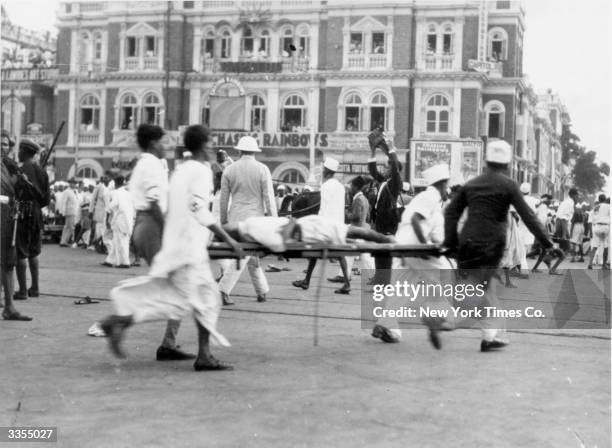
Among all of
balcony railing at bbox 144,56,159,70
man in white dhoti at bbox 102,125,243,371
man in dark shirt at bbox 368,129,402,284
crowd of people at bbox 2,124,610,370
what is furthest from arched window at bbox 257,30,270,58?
man in white dhoti at bbox 102,125,243,371

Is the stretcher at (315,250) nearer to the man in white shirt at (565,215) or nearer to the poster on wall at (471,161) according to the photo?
the man in white shirt at (565,215)

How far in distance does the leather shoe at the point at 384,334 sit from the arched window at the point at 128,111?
139ft

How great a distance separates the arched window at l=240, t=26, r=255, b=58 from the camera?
47.2m

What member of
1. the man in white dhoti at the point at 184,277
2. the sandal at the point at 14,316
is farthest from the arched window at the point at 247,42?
the man in white dhoti at the point at 184,277

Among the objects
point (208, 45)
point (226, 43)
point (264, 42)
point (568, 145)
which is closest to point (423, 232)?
point (264, 42)

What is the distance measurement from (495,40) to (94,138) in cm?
2292

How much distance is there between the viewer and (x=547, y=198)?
19469 millimetres

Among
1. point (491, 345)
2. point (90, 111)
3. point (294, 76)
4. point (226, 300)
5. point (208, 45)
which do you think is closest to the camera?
point (491, 345)

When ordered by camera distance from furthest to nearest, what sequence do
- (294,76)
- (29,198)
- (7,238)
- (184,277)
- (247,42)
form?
(247,42) < (294,76) < (29,198) < (7,238) < (184,277)

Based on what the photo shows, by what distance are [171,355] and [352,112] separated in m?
39.5

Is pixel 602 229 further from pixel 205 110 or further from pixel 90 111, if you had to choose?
pixel 90 111

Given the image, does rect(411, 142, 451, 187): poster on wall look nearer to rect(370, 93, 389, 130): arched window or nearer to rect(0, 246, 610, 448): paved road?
rect(370, 93, 389, 130): arched window

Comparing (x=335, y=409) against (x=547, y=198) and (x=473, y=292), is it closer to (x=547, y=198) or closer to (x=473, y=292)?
(x=473, y=292)

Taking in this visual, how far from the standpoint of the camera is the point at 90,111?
5012cm
